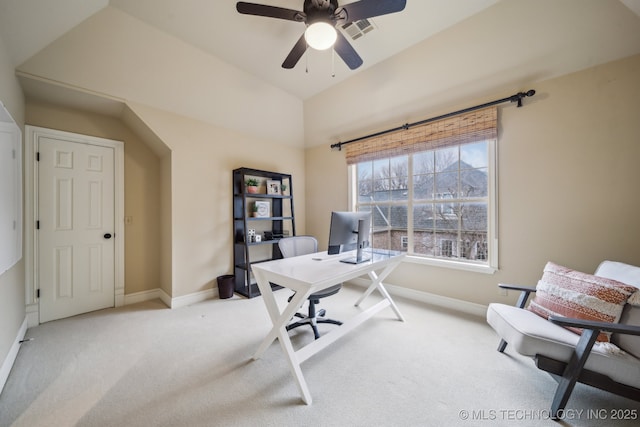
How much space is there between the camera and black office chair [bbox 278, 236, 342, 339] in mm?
2109

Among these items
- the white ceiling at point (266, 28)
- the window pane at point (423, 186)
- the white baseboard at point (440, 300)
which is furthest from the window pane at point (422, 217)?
the white ceiling at point (266, 28)

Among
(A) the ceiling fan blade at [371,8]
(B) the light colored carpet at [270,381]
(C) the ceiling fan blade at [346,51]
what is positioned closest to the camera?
(B) the light colored carpet at [270,381]

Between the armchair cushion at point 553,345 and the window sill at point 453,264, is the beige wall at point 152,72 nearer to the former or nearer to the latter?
the window sill at point 453,264

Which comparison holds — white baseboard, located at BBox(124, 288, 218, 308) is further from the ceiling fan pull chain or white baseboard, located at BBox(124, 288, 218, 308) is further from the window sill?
the ceiling fan pull chain

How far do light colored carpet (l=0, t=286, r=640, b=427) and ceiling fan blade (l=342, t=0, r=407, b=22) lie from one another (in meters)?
2.70

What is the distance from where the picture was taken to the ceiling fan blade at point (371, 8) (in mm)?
1640

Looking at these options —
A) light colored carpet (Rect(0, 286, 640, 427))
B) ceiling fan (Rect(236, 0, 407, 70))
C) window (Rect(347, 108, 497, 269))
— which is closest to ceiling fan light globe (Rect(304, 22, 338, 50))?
ceiling fan (Rect(236, 0, 407, 70))

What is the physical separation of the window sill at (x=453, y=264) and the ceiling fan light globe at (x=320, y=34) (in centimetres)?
264

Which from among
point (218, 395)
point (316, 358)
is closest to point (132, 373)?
point (218, 395)

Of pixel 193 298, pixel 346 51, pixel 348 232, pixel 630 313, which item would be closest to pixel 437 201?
pixel 348 232

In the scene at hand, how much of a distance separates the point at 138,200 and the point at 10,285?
4.96ft

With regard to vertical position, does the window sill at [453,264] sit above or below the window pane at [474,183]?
below

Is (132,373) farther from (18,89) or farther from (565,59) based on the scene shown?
(565,59)

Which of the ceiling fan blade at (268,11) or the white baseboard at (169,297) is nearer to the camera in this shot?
the ceiling fan blade at (268,11)
